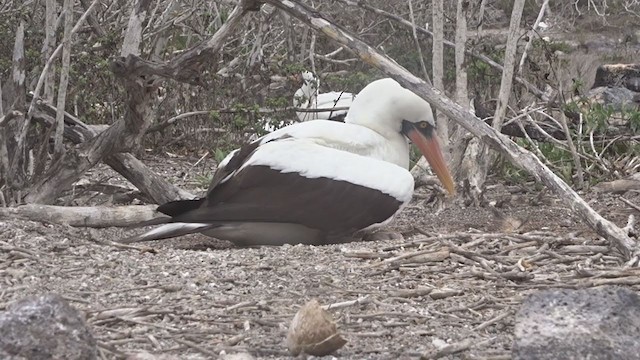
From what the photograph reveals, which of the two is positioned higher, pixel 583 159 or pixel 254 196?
pixel 254 196

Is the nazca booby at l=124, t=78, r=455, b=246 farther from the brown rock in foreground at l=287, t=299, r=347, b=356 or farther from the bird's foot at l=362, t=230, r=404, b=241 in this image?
the brown rock in foreground at l=287, t=299, r=347, b=356

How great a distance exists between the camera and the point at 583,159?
269 inches

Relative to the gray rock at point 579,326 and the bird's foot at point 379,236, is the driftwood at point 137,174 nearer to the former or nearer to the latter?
the bird's foot at point 379,236

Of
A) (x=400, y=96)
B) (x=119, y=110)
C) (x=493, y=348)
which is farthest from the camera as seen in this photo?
(x=119, y=110)

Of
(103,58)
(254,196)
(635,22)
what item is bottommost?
(635,22)

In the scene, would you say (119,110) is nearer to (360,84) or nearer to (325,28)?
(360,84)

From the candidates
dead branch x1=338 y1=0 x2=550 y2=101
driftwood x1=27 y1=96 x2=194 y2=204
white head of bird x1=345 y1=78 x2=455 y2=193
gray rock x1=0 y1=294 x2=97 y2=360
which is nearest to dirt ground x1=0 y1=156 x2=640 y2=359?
gray rock x1=0 y1=294 x2=97 y2=360

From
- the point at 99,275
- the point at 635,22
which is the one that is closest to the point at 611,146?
the point at 99,275

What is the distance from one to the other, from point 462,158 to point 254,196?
1.58m

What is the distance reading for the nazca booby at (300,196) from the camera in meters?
4.84

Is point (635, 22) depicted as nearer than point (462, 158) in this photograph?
No

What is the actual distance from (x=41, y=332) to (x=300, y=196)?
2.36m

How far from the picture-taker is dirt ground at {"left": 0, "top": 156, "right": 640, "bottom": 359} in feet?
10.4

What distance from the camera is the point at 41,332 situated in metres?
2.58
